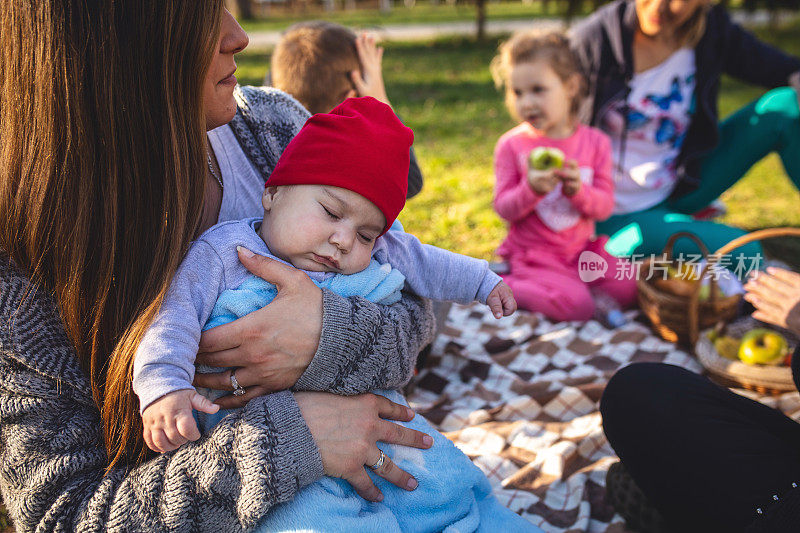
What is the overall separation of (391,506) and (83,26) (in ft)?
4.20

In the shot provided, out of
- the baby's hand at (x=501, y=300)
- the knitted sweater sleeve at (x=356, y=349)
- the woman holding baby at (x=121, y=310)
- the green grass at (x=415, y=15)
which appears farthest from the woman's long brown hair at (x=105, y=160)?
the green grass at (x=415, y=15)

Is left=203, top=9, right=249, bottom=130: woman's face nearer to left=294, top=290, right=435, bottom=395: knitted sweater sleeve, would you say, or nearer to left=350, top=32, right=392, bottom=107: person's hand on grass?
left=294, top=290, right=435, bottom=395: knitted sweater sleeve

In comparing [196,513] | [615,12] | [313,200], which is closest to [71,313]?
[196,513]

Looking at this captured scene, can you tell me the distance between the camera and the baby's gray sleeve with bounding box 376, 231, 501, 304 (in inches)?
74.7

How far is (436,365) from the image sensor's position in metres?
3.25

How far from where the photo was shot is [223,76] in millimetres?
1598

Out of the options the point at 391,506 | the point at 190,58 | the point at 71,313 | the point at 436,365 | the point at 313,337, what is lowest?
the point at 436,365

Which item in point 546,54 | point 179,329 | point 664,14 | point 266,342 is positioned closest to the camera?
point 179,329

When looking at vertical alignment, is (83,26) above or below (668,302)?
above

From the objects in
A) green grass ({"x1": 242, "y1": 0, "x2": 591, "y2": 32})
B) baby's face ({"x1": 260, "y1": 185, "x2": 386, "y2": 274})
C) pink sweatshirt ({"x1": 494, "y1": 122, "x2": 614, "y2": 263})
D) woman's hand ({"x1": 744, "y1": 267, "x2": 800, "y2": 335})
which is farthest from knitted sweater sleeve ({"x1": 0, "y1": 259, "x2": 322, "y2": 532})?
green grass ({"x1": 242, "y1": 0, "x2": 591, "y2": 32})

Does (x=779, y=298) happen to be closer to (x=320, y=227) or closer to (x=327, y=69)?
(x=320, y=227)

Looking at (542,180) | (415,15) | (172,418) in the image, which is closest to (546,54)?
(542,180)

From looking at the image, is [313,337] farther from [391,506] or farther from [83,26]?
[83,26]

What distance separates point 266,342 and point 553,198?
9.31 ft
